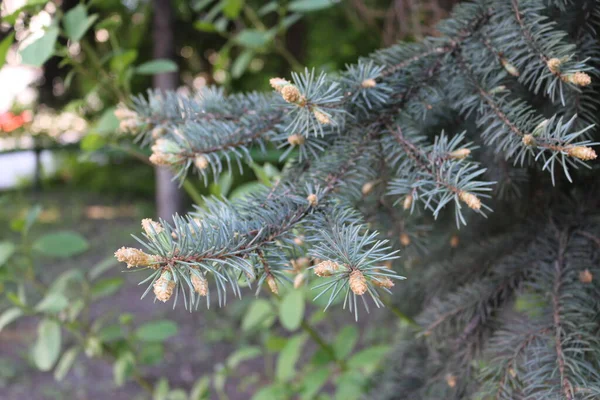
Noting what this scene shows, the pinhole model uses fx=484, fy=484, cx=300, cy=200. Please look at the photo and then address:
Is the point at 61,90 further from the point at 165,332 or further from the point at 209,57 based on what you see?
the point at 165,332

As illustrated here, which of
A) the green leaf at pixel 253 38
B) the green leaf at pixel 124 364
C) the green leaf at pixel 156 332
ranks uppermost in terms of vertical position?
the green leaf at pixel 253 38

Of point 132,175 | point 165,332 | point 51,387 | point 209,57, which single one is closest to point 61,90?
point 132,175

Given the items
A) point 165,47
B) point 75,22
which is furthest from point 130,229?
point 75,22

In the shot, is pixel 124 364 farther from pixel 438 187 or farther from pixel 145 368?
pixel 145 368

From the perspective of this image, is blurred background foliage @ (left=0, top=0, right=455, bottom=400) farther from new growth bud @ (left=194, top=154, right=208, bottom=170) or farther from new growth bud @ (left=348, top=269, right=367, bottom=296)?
new growth bud @ (left=348, top=269, right=367, bottom=296)

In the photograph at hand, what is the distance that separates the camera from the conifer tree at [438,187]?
0.37m

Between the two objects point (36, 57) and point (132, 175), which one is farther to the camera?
point (132, 175)

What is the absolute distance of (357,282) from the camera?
0.31 meters

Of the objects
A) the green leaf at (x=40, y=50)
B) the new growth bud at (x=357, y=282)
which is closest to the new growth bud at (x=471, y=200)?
the new growth bud at (x=357, y=282)

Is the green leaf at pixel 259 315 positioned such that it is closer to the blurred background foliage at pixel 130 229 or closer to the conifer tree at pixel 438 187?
the blurred background foliage at pixel 130 229

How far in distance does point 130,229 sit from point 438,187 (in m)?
3.70

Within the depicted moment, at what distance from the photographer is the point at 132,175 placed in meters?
5.38

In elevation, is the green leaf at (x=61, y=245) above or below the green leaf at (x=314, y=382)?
above

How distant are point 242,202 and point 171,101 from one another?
212mm
